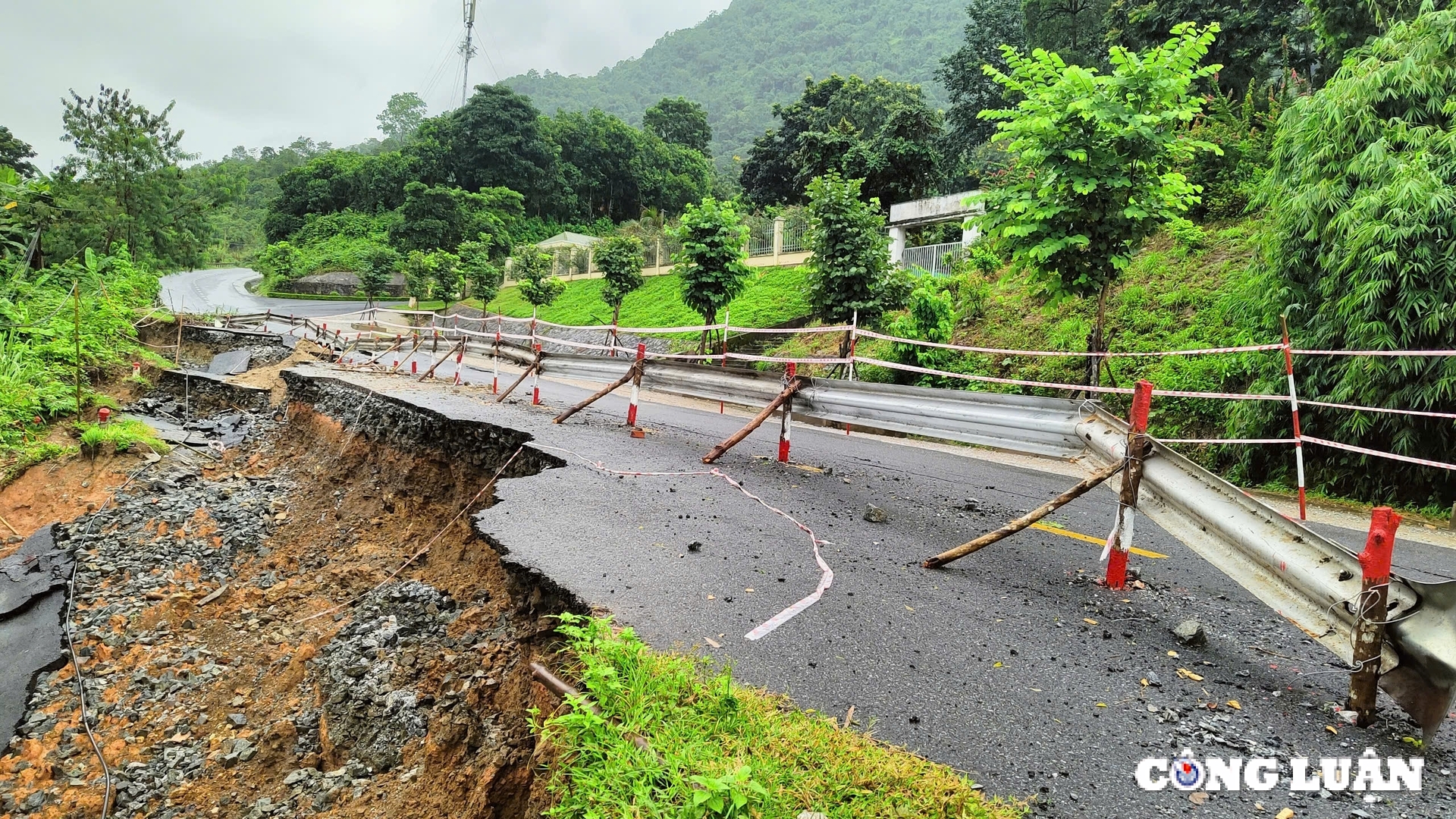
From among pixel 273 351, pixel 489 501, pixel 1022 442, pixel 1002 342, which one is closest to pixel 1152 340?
pixel 1002 342

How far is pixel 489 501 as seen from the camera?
21.7ft

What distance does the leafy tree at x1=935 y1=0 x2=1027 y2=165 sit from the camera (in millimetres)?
36188

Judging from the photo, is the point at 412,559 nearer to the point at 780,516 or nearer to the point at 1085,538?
the point at 780,516

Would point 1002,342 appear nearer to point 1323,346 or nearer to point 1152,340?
point 1152,340

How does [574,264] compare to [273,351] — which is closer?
[273,351]

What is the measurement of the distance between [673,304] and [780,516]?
72.4 ft

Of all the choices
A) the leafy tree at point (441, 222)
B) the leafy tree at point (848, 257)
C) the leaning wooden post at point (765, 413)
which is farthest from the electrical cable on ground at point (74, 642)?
the leafy tree at point (441, 222)

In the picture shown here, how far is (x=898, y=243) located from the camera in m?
22.2

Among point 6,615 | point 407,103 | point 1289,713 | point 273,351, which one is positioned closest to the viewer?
point 1289,713

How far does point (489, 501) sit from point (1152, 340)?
10.7 meters

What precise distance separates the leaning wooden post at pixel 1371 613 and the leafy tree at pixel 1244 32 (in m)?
23.3

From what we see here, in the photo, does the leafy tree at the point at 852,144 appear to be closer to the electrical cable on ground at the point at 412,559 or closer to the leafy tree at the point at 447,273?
the electrical cable on ground at the point at 412,559

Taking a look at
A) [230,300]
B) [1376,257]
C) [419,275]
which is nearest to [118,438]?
[1376,257]

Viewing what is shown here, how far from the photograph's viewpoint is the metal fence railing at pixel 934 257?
19.8 metres
